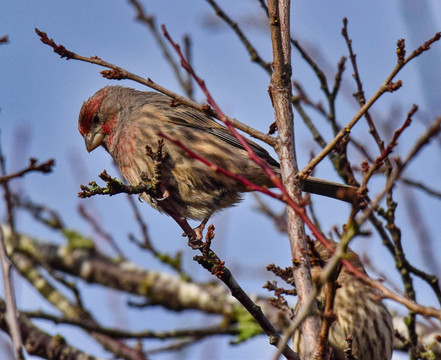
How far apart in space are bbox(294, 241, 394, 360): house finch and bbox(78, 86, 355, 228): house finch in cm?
104

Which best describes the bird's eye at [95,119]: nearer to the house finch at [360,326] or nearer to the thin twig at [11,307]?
the house finch at [360,326]

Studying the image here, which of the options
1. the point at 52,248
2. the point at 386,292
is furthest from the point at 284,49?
the point at 52,248

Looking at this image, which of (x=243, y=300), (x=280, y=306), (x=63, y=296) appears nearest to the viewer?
(x=243, y=300)

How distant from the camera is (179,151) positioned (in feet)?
18.5

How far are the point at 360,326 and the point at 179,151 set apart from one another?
7.42 feet

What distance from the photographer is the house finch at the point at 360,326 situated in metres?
5.93

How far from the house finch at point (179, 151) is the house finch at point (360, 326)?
40.9 inches

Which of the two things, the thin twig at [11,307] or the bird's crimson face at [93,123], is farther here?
the bird's crimson face at [93,123]

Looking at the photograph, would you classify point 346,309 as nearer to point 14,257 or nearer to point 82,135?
point 82,135

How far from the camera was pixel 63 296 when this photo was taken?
818cm

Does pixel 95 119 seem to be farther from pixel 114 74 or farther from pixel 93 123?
pixel 114 74

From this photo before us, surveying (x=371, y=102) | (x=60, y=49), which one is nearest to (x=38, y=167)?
(x=60, y=49)

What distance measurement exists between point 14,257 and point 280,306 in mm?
5850

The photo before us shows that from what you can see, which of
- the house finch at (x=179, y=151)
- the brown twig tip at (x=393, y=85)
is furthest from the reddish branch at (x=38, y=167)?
the brown twig tip at (x=393, y=85)
